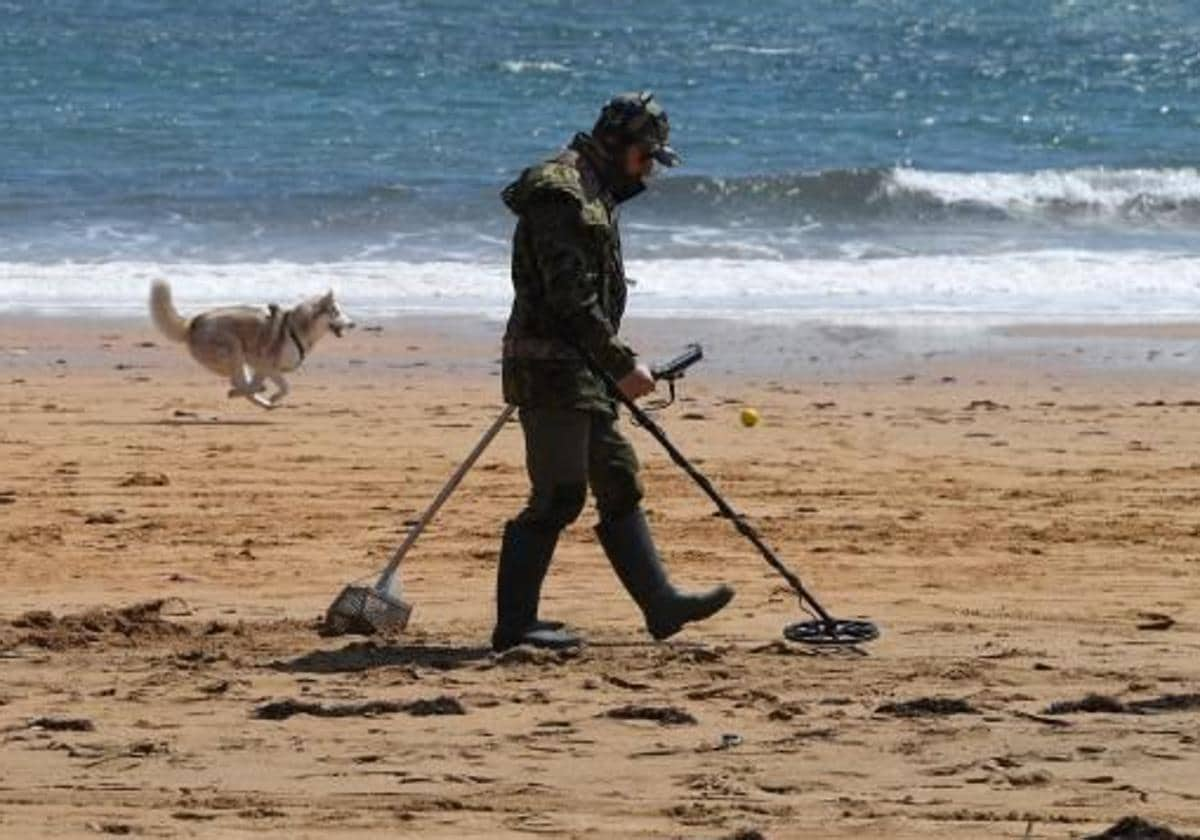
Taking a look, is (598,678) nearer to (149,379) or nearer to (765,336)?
(149,379)

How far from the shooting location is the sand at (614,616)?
21.9ft

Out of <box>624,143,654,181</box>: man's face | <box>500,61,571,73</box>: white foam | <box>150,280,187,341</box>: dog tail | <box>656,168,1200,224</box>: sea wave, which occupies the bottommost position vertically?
<box>150,280,187,341</box>: dog tail

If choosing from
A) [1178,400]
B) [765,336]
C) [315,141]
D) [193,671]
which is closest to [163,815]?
[193,671]

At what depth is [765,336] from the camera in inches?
687

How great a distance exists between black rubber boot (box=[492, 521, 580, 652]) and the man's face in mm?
1079

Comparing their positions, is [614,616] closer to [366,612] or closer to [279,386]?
[366,612]

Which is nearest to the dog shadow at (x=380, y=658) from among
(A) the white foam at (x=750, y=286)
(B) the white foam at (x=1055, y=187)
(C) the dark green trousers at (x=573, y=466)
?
(C) the dark green trousers at (x=573, y=466)

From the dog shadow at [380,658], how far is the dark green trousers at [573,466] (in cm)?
44

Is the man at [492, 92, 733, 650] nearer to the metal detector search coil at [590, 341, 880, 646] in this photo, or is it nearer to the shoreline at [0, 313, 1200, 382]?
the metal detector search coil at [590, 341, 880, 646]

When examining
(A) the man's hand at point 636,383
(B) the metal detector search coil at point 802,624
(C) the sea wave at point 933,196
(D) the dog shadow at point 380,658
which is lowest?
(D) the dog shadow at point 380,658

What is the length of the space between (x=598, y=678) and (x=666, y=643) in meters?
0.59

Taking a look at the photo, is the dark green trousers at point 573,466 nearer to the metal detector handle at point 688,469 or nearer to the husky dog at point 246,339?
the metal detector handle at point 688,469

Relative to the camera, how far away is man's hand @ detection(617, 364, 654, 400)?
26.6 ft

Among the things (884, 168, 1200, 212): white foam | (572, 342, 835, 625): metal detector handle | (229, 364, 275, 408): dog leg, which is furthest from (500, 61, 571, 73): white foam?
(572, 342, 835, 625): metal detector handle
